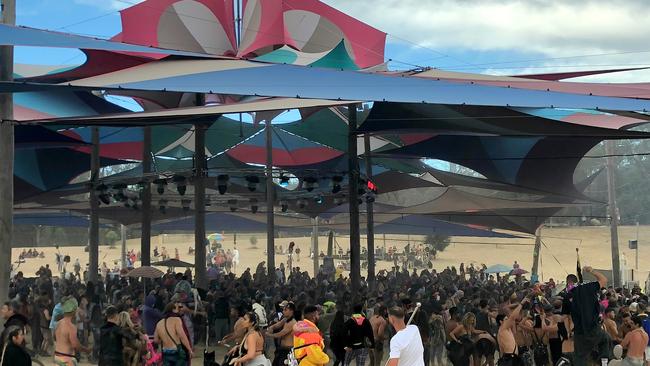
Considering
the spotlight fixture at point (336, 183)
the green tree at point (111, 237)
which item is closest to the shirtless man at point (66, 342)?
the spotlight fixture at point (336, 183)

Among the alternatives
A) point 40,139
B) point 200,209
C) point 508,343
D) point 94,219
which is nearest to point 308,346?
point 508,343

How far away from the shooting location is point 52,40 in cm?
1357

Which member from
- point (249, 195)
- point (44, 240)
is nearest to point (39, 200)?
point (249, 195)

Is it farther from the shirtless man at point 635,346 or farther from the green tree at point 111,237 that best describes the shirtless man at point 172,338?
the green tree at point 111,237

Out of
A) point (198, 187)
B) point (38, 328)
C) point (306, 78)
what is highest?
point (306, 78)

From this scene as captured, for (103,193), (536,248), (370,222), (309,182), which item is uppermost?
(309,182)

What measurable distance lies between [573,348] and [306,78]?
18.9ft

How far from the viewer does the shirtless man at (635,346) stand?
374 inches

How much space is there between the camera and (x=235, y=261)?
53.2m

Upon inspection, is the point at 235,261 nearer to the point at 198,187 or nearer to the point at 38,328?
the point at 198,187

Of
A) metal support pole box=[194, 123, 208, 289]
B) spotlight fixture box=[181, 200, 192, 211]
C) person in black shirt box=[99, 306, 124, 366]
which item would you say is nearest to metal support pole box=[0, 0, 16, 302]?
person in black shirt box=[99, 306, 124, 366]

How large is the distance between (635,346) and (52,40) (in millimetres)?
9902

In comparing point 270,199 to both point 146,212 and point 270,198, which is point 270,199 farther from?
point 146,212

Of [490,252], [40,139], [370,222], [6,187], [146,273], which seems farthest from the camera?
[490,252]
